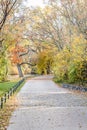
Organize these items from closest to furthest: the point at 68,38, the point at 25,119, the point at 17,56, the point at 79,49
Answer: the point at 25,119 → the point at 79,49 → the point at 68,38 → the point at 17,56

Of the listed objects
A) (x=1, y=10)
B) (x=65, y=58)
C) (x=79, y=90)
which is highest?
(x=1, y=10)

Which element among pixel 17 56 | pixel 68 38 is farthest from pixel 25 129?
pixel 17 56

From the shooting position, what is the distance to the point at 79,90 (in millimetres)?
40188

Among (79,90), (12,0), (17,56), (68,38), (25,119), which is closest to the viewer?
(25,119)

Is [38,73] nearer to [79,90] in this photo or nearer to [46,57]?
[46,57]

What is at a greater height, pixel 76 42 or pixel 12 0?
pixel 12 0

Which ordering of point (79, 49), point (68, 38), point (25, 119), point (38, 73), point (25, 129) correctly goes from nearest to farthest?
1. point (25, 129)
2. point (25, 119)
3. point (79, 49)
4. point (68, 38)
5. point (38, 73)

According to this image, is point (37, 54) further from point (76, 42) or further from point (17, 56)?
point (76, 42)

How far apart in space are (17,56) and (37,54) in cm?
889

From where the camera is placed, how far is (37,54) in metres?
101

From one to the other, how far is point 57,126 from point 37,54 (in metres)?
86.9

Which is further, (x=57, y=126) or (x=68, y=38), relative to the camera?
(x=68, y=38)

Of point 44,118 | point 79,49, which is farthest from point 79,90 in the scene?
point 44,118

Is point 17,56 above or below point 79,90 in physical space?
above
